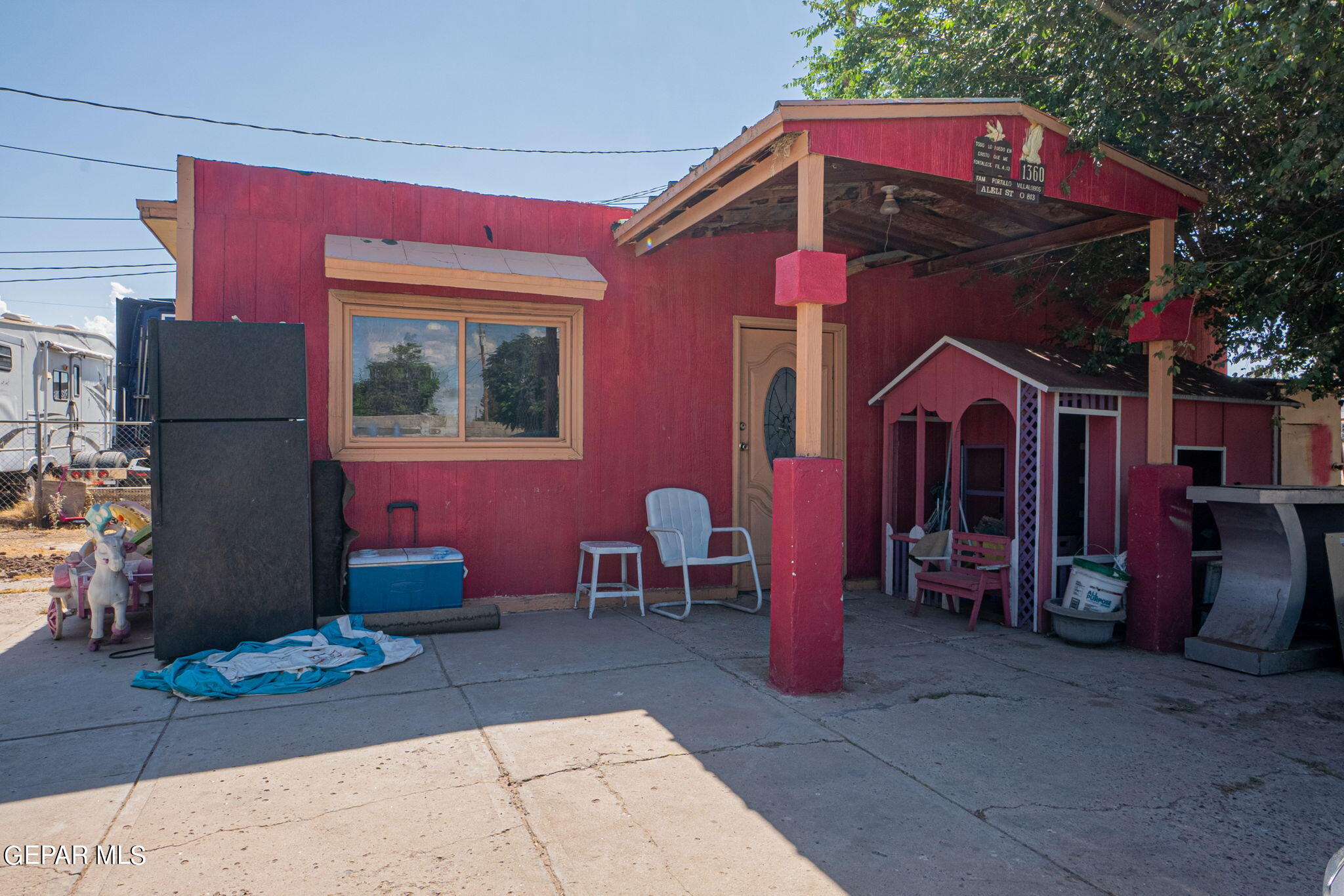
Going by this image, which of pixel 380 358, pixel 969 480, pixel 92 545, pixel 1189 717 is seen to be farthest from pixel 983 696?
pixel 92 545

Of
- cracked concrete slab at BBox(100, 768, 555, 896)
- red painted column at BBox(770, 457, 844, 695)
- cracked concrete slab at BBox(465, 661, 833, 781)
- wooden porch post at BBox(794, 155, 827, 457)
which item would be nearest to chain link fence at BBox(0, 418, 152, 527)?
cracked concrete slab at BBox(465, 661, 833, 781)

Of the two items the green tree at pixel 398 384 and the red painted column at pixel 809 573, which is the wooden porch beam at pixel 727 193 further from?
the green tree at pixel 398 384

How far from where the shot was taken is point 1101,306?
7562 millimetres

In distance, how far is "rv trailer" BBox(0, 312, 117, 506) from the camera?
424 inches

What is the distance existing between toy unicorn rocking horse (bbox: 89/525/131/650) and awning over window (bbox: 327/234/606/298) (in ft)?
6.96

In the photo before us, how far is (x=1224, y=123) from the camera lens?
217 inches

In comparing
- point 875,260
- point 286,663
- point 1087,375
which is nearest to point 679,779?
point 286,663

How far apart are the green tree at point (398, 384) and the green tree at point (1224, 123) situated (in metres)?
4.72

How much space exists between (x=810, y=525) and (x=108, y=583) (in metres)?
4.25

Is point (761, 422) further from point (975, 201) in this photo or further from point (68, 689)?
point (68, 689)

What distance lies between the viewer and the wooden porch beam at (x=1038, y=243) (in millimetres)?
5641

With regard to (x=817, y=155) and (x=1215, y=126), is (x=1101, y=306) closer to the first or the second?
(x=1215, y=126)

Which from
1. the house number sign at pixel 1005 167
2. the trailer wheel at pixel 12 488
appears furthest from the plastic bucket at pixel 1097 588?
the trailer wheel at pixel 12 488

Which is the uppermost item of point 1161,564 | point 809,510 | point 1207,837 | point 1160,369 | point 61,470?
point 1160,369
